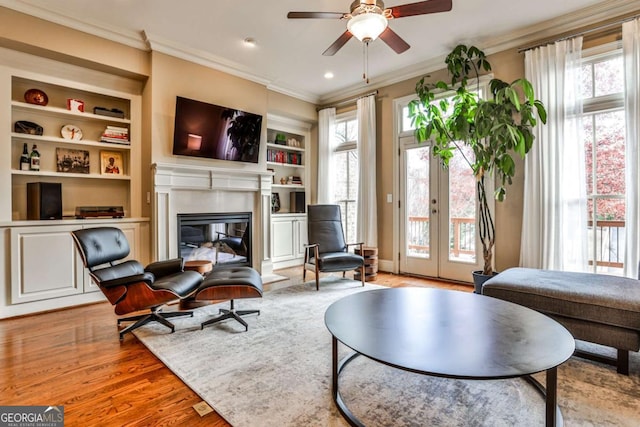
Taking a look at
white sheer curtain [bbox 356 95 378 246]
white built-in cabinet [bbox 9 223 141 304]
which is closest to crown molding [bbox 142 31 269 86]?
white sheer curtain [bbox 356 95 378 246]

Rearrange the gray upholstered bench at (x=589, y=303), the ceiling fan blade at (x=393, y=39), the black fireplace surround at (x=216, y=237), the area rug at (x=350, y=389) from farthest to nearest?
the black fireplace surround at (x=216, y=237) → the ceiling fan blade at (x=393, y=39) → the gray upholstered bench at (x=589, y=303) → the area rug at (x=350, y=389)

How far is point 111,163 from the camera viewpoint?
385 cm

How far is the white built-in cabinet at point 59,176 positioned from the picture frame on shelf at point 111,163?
0.02 m

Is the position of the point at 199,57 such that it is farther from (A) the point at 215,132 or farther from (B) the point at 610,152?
(B) the point at 610,152

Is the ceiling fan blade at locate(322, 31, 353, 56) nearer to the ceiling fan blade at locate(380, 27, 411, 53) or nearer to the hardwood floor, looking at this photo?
the ceiling fan blade at locate(380, 27, 411, 53)

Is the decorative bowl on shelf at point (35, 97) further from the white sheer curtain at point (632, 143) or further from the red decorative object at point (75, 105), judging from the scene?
the white sheer curtain at point (632, 143)

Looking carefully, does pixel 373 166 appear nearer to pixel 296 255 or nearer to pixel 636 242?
pixel 296 255

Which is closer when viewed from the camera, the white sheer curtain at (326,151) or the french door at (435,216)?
the french door at (435,216)

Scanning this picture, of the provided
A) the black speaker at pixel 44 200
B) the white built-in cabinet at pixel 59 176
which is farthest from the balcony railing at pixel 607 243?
the black speaker at pixel 44 200

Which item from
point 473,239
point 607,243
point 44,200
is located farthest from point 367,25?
point 44,200

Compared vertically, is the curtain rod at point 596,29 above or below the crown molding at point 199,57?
below

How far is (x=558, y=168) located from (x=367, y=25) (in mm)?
2514

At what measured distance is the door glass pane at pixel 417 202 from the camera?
4562 millimetres

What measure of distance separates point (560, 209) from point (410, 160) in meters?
1.97
